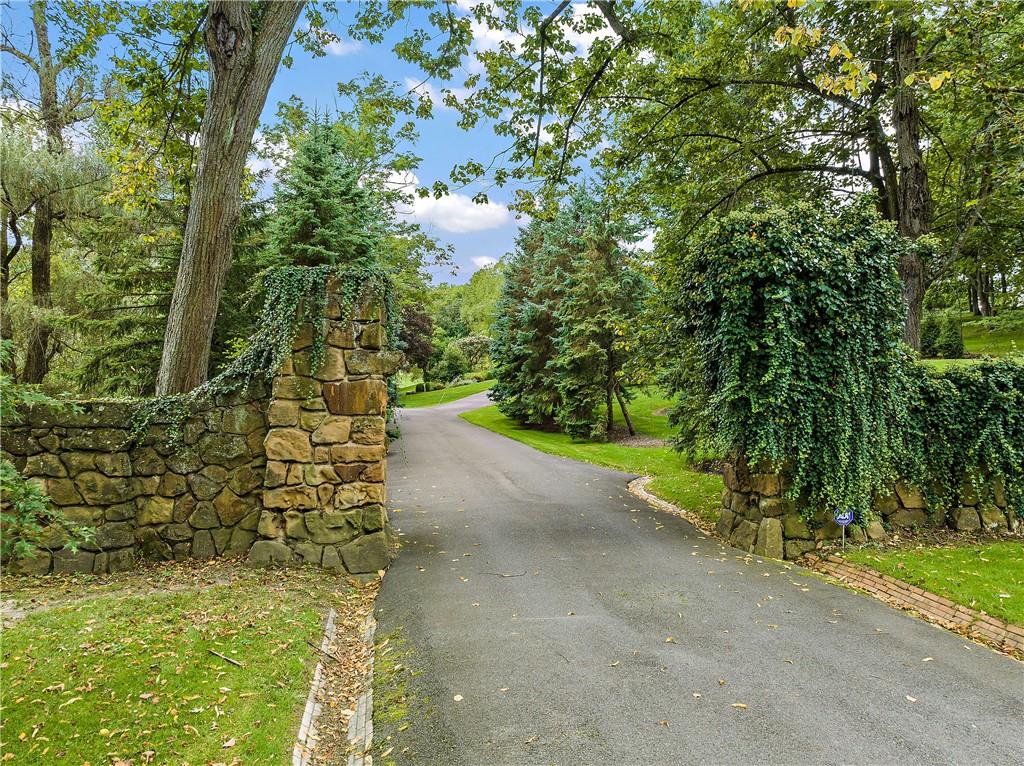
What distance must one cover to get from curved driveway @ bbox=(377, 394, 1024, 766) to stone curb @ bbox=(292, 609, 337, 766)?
0.53 meters

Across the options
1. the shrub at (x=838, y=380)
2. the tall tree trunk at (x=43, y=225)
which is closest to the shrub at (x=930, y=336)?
the shrub at (x=838, y=380)

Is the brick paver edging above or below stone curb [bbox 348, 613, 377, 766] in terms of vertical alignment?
below

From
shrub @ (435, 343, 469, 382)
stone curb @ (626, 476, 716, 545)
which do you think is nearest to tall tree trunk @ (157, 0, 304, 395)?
stone curb @ (626, 476, 716, 545)

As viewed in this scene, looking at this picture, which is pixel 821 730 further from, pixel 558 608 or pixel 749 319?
pixel 749 319

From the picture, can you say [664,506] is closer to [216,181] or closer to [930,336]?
[216,181]

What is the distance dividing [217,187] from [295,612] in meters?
4.87

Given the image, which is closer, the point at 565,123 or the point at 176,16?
the point at 176,16

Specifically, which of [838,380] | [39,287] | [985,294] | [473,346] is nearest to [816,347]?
[838,380]

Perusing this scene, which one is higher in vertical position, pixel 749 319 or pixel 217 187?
pixel 217 187

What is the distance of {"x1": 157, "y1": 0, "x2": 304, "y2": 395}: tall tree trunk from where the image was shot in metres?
6.20

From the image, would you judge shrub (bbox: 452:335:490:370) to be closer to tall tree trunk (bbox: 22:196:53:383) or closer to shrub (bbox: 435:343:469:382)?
shrub (bbox: 435:343:469:382)

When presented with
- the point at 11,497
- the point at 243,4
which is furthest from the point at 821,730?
the point at 243,4

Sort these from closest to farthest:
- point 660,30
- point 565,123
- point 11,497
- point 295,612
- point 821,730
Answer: point 11,497 < point 821,730 < point 295,612 < point 660,30 < point 565,123

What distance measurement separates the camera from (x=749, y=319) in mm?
7027
